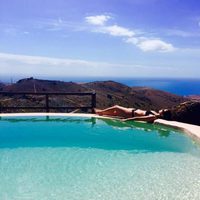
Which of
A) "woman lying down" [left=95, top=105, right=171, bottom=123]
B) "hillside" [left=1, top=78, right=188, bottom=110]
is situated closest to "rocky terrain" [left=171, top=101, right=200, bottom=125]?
"woman lying down" [left=95, top=105, right=171, bottom=123]

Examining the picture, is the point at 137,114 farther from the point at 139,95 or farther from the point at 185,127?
the point at 139,95

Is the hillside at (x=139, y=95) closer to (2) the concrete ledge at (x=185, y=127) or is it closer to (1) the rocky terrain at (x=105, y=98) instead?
(1) the rocky terrain at (x=105, y=98)

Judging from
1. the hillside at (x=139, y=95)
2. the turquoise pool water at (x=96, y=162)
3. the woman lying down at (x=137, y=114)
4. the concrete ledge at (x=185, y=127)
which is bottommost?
the hillside at (x=139, y=95)

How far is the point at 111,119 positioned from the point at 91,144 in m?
3.43

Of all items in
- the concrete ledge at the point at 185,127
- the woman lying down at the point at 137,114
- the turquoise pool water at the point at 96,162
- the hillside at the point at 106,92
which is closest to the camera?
the turquoise pool water at the point at 96,162

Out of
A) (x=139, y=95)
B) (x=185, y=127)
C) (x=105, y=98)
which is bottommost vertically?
(x=139, y=95)

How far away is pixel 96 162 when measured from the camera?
7.46m

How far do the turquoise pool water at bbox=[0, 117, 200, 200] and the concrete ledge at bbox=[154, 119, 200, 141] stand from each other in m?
0.25

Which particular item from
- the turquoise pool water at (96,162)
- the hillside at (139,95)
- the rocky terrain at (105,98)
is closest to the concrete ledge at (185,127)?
the turquoise pool water at (96,162)

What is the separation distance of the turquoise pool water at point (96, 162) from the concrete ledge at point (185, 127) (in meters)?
0.25

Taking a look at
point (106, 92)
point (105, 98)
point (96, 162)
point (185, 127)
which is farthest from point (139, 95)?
point (96, 162)

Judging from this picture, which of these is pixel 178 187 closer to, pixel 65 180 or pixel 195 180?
pixel 195 180

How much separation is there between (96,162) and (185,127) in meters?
4.11

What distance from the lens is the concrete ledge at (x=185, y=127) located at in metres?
9.61
